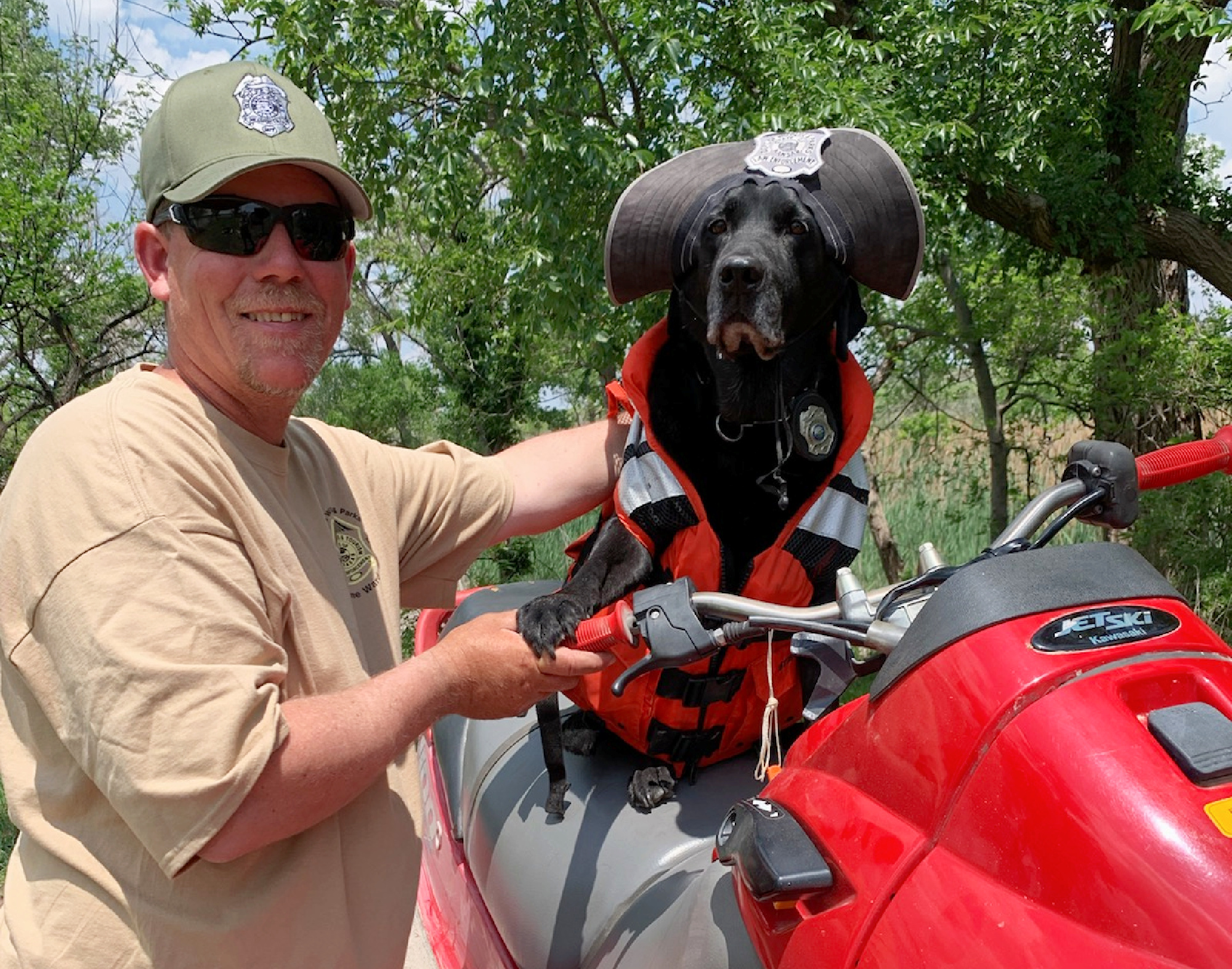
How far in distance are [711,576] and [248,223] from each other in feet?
3.51

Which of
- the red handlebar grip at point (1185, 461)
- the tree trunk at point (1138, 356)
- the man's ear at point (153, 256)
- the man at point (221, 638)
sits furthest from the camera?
the tree trunk at point (1138, 356)

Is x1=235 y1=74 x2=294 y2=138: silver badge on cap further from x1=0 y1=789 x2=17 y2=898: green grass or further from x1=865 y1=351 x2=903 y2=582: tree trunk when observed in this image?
x1=865 y1=351 x2=903 y2=582: tree trunk

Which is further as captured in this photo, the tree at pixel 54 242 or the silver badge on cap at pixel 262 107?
the tree at pixel 54 242

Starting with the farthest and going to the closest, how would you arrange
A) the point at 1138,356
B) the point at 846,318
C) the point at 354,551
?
the point at 1138,356 → the point at 846,318 → the point at 354,551

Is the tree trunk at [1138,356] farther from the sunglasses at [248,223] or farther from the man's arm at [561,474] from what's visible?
the sunglasses at [248,223]

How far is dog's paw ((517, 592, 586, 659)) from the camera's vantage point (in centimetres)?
157

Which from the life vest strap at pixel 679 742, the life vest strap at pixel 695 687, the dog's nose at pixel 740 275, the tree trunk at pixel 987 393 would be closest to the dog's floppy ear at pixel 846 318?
the dog's nose at pixel 740 275

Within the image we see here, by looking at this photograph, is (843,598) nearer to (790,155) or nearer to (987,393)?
(790,155)

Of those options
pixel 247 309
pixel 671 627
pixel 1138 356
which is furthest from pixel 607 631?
pixel 1138 356

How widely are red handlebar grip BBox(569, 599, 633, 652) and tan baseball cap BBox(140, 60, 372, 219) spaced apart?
873mm

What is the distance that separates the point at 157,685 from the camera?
122cm

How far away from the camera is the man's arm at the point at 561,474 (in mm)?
2266

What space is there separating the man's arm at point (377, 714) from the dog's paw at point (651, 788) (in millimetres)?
427

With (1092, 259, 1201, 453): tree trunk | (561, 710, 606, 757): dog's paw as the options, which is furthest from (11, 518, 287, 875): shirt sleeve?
(1092, 259, 1201, 453): tree trunk
